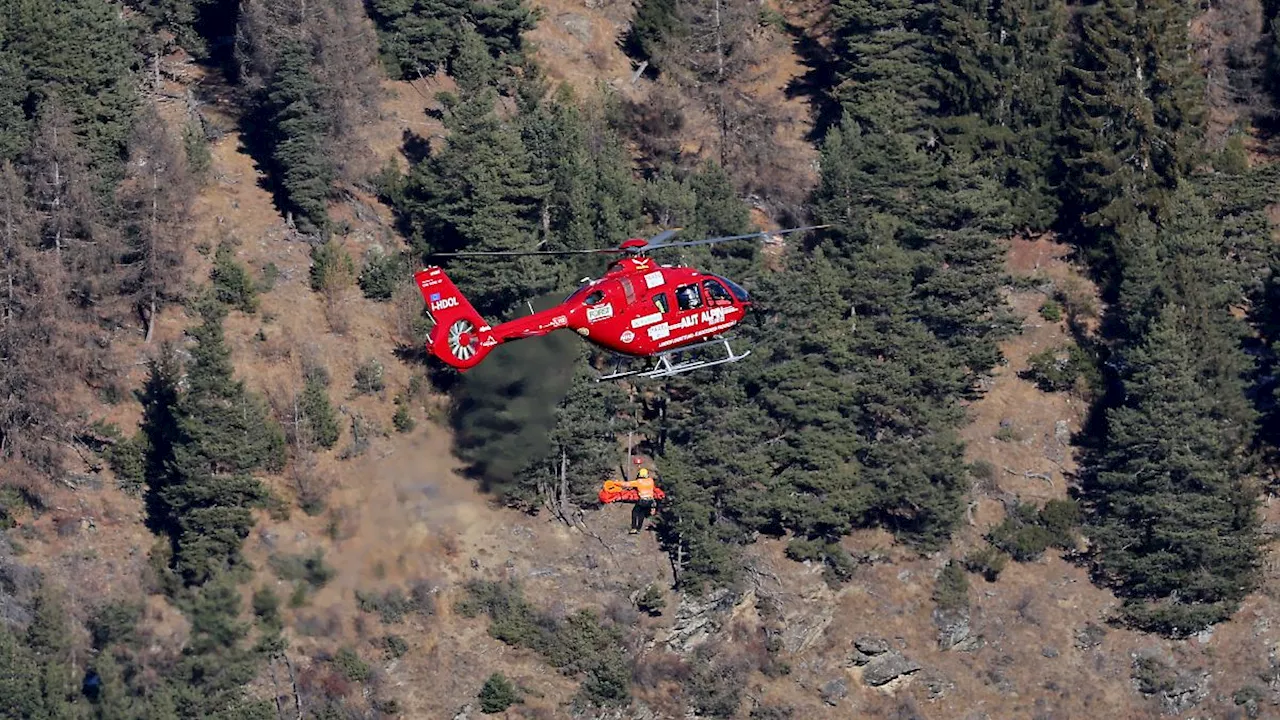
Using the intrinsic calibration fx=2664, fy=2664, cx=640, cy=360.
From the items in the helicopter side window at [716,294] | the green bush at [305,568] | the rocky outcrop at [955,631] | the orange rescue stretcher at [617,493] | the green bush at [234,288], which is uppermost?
the helicopter side window at [716,294]

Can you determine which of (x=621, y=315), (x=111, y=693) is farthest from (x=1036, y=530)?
(x=111, y=693)

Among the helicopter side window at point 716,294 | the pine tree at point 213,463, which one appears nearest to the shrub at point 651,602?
the pine tree at point 213,463

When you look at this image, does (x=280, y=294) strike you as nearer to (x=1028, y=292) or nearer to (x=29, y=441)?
(x=29, y=441)

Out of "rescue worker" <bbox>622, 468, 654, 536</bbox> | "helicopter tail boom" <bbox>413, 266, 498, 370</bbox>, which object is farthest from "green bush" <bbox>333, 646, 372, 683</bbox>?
"helicopter tail boom" <bbox>413, 266, 498, 370</bbox>

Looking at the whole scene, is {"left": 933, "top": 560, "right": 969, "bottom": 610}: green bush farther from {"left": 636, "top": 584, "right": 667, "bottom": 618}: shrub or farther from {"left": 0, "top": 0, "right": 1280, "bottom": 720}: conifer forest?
{"left": 636, "top": 584, "right": 667, "bottom": 618}: shrub

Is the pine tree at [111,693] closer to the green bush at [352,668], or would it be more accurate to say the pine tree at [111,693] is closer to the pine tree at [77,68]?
the green bush at [352,668]
